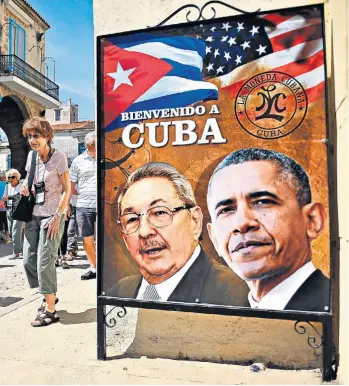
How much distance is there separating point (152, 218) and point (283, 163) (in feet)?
2.92

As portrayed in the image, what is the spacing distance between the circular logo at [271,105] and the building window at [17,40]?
64.4ft

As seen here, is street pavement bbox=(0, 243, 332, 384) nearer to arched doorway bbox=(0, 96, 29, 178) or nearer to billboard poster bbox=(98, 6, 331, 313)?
billboard poster bbox=(98, 6, 331, 313)

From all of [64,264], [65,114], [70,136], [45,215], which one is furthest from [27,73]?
[65,114]

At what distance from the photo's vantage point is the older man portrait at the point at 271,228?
2283mm

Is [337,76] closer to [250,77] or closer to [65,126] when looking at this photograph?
[250,77]

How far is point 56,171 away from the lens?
144 inches

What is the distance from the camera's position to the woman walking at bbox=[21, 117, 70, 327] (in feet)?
11.3

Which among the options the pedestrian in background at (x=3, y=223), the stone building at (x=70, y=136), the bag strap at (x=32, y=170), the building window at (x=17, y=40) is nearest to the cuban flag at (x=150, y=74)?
the bag strap at (x=32, y=170)

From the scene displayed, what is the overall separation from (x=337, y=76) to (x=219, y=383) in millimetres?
1970

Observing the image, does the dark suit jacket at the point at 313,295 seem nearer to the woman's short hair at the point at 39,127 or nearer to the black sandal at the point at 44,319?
the black sandal at the point at 44,319

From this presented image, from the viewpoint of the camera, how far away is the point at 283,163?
234 cm

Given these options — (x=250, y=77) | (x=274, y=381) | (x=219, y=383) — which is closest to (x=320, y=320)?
(x=274, y=381)

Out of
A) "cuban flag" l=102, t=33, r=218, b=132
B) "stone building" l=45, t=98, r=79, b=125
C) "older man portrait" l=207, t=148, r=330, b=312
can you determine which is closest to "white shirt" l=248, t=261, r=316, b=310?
"older man portrait" l=207, t=148, r=330, b=312

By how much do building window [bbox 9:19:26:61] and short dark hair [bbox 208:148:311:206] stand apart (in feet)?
64.7
